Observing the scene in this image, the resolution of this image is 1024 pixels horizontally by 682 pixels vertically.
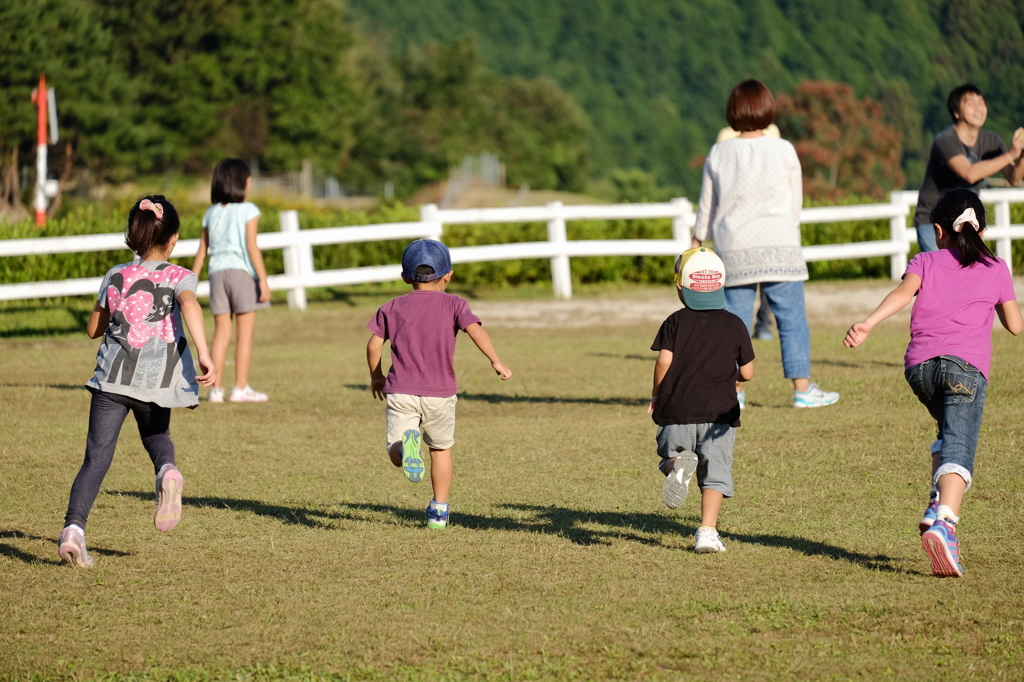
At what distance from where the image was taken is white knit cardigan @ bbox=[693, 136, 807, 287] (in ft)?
26.5

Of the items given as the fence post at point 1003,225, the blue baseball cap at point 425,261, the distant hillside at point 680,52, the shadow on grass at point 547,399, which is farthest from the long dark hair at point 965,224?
the distant hillside at point 680,52

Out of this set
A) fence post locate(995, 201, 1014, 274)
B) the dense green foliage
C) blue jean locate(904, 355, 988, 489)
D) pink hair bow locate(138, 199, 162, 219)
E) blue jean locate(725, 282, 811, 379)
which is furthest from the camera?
the dense green foliage

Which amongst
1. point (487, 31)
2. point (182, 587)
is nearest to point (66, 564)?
point (182, 587)

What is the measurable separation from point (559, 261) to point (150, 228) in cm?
1229

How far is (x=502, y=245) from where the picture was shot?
1759cm

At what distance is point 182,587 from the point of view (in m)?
4.88

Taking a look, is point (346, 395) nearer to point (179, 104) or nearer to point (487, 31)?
point (179, 104)

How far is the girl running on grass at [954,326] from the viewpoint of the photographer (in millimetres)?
4934

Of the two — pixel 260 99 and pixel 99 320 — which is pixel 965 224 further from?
pixel 260 99

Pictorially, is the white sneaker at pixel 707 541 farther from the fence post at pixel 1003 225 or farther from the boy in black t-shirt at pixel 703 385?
the fence post at pixel 1003 225

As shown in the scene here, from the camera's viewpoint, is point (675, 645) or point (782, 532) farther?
point (782, 532)

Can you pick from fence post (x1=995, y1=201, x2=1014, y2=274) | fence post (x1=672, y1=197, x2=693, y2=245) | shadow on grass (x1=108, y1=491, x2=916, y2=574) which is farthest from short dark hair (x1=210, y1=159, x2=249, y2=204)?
fence post (x1=995, y1=201, x2=1014, y2=274)

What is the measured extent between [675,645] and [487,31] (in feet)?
444

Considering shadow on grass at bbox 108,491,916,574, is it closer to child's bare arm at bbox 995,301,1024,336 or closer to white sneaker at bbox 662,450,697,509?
white sneaker at bbox 662,450,697,509
